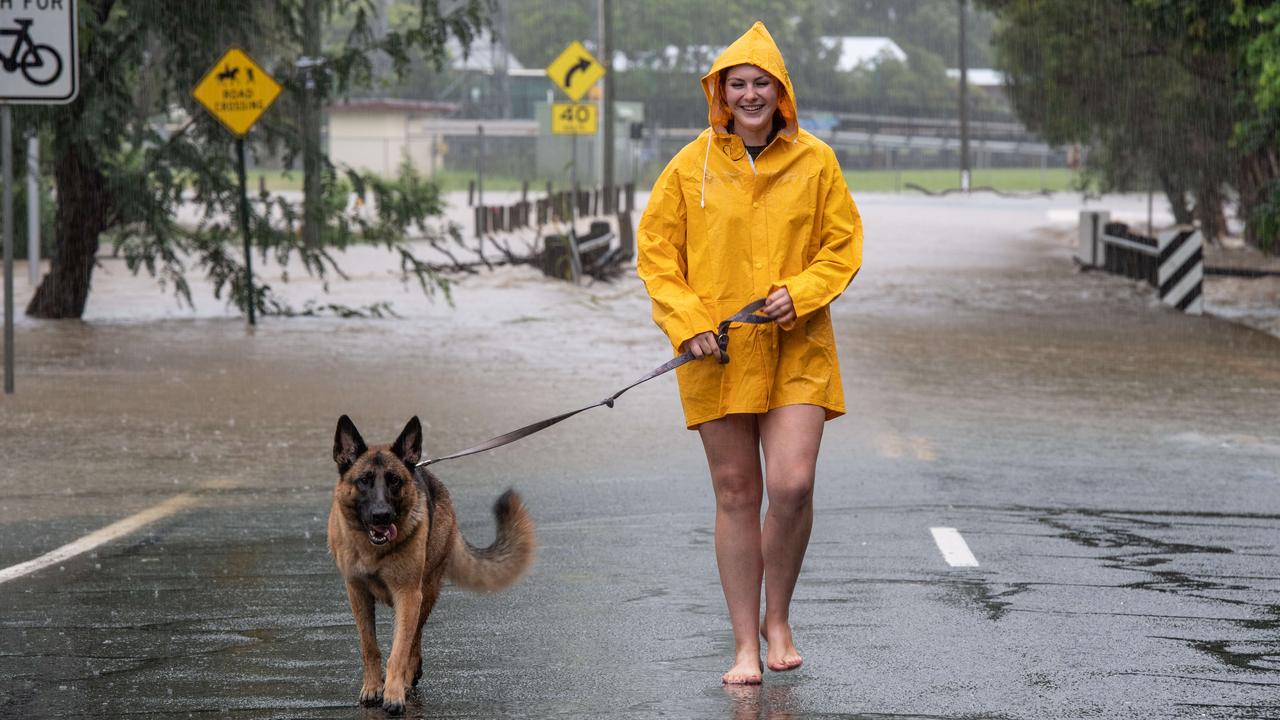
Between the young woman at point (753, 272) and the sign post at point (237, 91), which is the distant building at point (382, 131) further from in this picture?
the young woman at point (753, 272)

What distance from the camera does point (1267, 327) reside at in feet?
76.8

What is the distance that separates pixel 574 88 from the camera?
101 ft

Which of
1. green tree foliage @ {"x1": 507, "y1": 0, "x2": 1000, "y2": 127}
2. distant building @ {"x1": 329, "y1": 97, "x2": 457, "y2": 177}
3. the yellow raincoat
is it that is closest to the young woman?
the yellow raincoat

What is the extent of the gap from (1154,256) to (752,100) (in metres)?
24.1

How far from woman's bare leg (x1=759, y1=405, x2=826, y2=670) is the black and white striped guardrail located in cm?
1937

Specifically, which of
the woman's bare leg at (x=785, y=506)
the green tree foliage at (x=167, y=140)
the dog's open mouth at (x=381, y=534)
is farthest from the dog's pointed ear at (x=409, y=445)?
the green tree foliage at (x=167, y=140)

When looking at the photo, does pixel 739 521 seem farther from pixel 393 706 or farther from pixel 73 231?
pixel 73 231

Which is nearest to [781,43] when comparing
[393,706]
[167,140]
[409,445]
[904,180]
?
[904,180]

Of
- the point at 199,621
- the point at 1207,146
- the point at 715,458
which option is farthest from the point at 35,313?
the point at 1207,146

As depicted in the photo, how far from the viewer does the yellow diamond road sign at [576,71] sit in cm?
3055

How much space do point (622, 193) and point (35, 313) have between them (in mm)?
43572

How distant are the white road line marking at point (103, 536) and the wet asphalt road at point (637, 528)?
0.12 m

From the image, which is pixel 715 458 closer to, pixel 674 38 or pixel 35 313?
pixel 35 313

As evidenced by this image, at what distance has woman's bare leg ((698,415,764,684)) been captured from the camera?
20.3 feet
